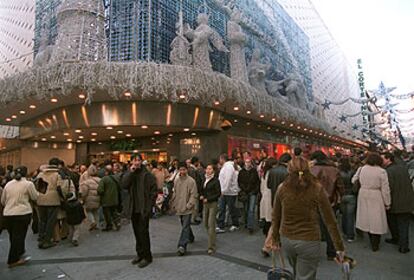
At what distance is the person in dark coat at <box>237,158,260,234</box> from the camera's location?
20.3 feet

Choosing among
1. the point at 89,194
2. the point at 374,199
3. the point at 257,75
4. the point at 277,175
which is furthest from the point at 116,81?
the point at 257,75

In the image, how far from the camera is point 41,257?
15.9ft

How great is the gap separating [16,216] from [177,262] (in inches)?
116

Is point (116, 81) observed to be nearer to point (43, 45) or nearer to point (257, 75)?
point (43, 45)

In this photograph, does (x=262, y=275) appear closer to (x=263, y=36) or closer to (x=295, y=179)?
(x=295, y=179)

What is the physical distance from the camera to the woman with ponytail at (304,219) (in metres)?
2.18

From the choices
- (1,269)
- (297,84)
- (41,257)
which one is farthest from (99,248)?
(297,84)

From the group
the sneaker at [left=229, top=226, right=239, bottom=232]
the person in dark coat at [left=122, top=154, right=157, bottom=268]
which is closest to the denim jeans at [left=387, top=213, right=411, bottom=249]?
the sneaker at [left=229, top=226, right=239, bottom=232]

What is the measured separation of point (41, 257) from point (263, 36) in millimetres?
19251

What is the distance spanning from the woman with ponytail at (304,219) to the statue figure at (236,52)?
12.5 meters

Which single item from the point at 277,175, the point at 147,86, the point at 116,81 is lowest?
the point at 277,175

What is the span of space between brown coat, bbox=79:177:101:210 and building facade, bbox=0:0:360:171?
9.99ft

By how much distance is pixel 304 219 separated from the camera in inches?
87.4

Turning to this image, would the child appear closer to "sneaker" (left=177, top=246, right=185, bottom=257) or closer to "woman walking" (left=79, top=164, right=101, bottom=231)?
"woman walking" (left=79, top=164, right=101, bottom=231)
